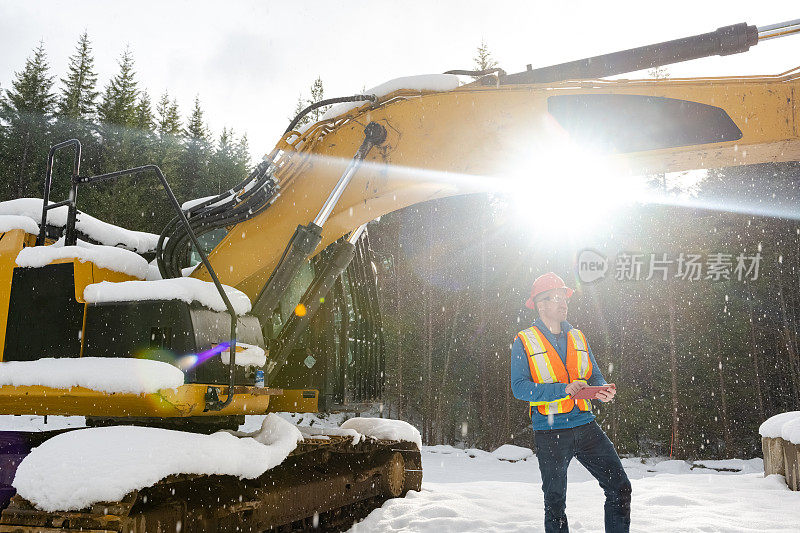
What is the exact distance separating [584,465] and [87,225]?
3809 millimetres

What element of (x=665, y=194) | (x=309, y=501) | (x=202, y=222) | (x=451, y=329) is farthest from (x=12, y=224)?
(x=665, y=194)

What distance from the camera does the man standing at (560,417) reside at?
3.56 m

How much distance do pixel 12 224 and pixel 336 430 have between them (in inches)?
116

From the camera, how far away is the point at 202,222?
14.3ft

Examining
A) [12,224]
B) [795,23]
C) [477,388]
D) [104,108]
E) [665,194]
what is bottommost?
[477,388]

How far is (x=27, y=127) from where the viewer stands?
115 ft

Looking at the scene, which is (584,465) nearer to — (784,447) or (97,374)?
(97,374)

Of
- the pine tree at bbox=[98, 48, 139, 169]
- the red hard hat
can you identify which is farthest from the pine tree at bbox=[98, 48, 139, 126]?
the red hard hat

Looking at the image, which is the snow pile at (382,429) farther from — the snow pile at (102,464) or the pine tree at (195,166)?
the pine tree at (195,166)

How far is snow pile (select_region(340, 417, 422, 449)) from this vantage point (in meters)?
5.90

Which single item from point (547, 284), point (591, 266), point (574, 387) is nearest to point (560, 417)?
point (574, 387)

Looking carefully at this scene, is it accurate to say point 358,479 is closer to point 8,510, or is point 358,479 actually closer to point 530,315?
point 8,510

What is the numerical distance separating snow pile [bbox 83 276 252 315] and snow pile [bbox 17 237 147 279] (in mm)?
189

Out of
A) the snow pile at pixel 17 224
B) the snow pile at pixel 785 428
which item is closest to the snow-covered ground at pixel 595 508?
the snow pile at pixel 785 428
